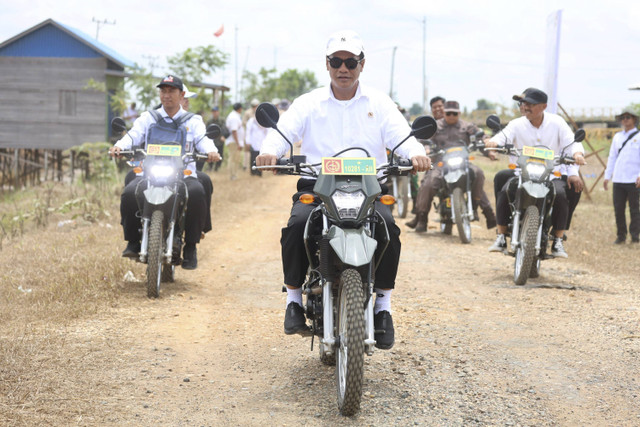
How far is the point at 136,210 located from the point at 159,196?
17.4 inches

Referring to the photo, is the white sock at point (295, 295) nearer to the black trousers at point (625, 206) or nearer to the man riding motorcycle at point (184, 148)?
the man riding motorcycle at point (184, 148)

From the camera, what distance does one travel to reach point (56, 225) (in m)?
13.1

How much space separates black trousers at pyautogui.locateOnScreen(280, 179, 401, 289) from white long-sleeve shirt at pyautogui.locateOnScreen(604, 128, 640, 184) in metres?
8.87

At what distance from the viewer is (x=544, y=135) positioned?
858cm

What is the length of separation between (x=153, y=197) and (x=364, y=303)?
3.65 m

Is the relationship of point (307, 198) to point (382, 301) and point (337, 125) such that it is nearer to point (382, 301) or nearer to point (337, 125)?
point (337, 125)

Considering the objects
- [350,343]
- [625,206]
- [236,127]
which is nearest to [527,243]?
[350,343]

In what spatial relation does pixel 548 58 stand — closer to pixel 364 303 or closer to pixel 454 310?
pixel 454 310

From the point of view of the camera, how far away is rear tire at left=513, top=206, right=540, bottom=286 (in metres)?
7.89

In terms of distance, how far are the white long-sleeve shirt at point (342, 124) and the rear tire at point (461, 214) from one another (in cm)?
644

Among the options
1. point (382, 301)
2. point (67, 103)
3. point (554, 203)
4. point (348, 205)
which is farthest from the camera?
point (67, 103)

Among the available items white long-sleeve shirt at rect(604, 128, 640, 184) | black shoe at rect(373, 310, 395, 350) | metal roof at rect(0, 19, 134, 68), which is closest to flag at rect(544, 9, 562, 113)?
white long-sleeve shirt at rect(604, 128, 640, 184)

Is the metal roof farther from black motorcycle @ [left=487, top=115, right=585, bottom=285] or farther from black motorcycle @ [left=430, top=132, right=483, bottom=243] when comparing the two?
black motorcycle @ [left=487, top=115, right=585, bottom=285]

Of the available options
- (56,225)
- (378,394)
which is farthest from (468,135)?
(378,394)
